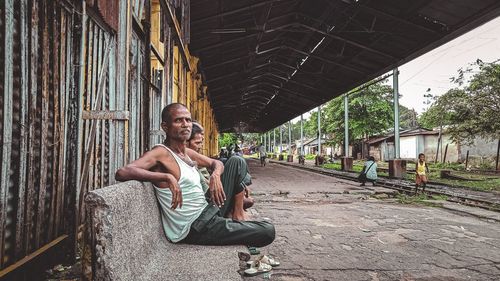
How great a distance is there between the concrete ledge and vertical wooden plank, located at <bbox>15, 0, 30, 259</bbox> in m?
0.88

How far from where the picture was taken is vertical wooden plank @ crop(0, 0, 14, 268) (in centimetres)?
186

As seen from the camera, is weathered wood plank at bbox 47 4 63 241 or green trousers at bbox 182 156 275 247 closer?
green trousers at bbox 182 156 275 247

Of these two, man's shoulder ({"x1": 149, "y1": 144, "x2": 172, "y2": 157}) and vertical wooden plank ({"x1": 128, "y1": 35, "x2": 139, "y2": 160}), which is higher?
vertical wooden plank ({"x1": 128, "y1": 35, "x2": 139, "y2": 160})

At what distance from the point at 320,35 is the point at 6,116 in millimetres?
10910

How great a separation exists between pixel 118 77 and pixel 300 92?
1675 cm

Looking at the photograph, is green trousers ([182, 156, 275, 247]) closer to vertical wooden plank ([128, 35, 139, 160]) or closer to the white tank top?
the white tank top

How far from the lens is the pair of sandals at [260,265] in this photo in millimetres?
2838

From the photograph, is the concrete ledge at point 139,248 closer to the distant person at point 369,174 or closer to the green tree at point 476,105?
the distant person at point 369,174

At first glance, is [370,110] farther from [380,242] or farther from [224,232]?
[224,232]

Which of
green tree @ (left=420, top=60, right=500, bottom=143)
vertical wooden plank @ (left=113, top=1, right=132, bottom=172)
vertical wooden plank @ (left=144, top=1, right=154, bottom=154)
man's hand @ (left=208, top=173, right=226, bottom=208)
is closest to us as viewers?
man's hand @ (left=208, top=173, right=226, bottom=208)

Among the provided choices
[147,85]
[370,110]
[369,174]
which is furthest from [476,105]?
[147,85]

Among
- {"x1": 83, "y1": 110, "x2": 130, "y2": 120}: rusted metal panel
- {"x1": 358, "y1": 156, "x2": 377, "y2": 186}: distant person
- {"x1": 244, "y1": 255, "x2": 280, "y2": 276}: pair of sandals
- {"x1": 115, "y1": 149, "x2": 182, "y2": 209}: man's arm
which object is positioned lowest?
{"x1": 244, "y1": 255, "x2": 280, "y2": 276}: pair of sandals

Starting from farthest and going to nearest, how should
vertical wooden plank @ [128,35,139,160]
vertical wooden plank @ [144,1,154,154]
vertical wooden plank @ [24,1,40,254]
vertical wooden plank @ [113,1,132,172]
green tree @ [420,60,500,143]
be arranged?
green tree @ [420,60,500,143] → vertical wooden plank @ [144,1,154,154] → vertical wooden plank @ [128,35,139,160] → vertical wooden plank @ [113,1,132,172] → vertical wooden plank @ [24,1,40,254]

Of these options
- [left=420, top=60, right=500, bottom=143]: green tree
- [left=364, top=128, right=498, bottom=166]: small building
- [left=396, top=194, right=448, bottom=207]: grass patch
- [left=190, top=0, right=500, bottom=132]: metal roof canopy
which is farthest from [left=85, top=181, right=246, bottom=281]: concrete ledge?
[left=364, top=128, right=498, bottom=166]: small building
